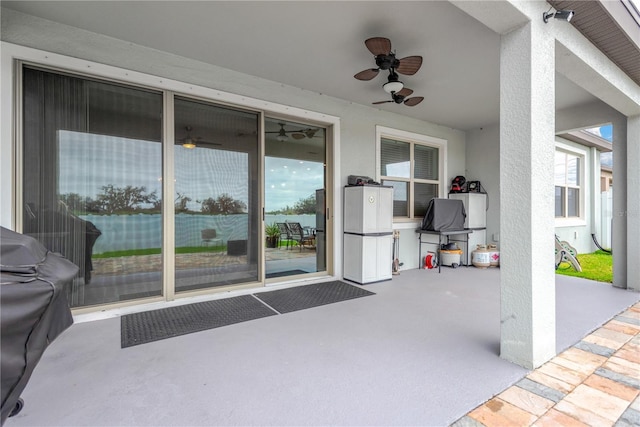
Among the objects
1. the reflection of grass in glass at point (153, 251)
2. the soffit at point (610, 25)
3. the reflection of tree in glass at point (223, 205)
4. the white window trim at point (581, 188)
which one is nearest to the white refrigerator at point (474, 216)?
the white window trim at point (581, 188)

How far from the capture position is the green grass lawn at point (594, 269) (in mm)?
4907

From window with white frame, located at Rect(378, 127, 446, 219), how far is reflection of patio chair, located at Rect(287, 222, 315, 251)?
1779 millimetres

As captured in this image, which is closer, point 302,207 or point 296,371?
point 296,371

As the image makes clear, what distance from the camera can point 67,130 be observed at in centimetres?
302

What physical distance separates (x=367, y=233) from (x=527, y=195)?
2588 mm

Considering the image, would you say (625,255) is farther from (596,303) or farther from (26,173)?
(26,173)

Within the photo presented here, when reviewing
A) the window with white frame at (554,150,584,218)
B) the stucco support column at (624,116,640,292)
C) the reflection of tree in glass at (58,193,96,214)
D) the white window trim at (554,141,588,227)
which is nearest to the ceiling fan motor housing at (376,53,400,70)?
the reflection of tree in glass at (58,193,96,214)

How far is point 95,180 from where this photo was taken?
10.4 feet

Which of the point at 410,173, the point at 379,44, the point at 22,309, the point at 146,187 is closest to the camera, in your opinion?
the point at 22,309

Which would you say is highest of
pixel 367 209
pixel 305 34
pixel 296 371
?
pixel 305 34

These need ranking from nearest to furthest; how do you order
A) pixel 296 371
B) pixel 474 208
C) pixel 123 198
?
pixel 296 371, pixel 123 198, pixel 474 208

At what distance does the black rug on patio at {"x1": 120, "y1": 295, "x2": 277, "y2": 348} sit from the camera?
2676 millimetres

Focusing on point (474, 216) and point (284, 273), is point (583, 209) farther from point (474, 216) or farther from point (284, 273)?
point (284, 273)

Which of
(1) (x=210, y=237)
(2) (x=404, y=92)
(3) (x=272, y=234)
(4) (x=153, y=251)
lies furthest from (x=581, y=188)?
(4) (x=153, y=251)
